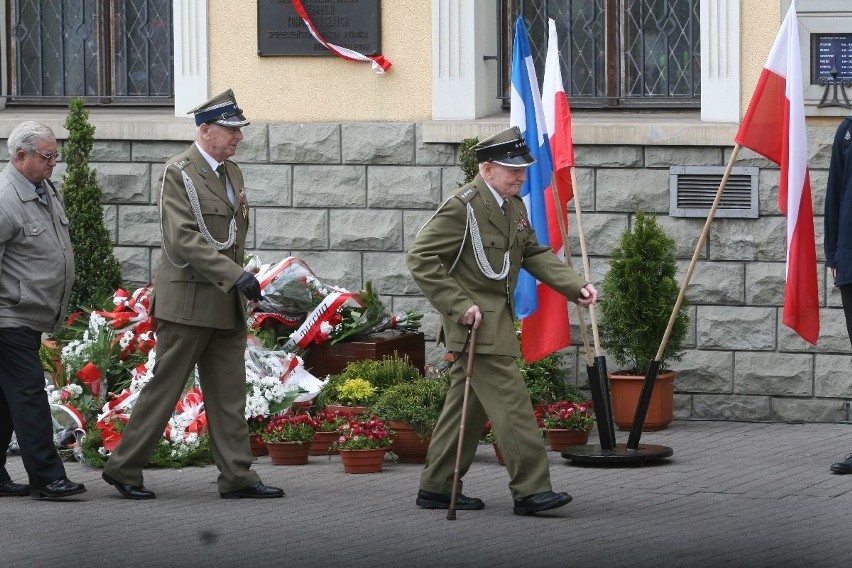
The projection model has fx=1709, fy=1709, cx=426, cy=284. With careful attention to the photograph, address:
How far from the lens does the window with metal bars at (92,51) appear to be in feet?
42.5

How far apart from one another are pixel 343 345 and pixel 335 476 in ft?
5.72

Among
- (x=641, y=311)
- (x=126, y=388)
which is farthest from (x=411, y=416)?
(x=126, y=388)

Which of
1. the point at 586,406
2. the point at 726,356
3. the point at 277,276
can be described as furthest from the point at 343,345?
the point at 726,356

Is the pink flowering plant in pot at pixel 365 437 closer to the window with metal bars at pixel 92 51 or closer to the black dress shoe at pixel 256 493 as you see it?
the black dress shoe at pixel 256 493

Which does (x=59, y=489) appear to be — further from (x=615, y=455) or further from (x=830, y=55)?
(x=830, y=55)

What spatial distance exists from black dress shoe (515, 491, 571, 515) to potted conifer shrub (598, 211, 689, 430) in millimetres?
2892

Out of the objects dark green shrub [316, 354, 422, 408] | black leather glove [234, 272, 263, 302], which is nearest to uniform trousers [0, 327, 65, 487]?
black leather glove [234, 272, 263, 302]

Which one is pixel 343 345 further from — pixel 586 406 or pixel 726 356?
pixel 726 356

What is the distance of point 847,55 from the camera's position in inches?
430

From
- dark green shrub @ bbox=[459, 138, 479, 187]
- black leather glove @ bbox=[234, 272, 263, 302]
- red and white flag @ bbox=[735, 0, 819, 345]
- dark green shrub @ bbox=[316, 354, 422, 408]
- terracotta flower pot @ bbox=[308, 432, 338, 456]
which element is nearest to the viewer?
black leather glove @ bbox=[234, 272, 263, 302]

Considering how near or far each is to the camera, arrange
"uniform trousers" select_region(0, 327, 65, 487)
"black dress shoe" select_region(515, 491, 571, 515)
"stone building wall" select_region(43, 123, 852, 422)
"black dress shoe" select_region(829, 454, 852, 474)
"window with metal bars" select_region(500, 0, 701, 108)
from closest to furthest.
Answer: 1. "black dress shoe" select_region(515, 491, 571, 515)
2. "uniform trousers" select_region(0, 327, 65, 487)
3. "black dress shoe" select_region(829, 454, 852, 474)
4. "stone building wall" select_region(43, 123, 852, 422)
5. "window with metal bars" select_region(500, 0, 701, 108)

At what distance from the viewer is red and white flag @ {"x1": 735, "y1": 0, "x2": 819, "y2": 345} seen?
9.28 m

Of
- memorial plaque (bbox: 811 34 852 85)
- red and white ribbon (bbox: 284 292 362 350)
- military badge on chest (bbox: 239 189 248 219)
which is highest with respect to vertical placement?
memorial plaque (bbox: 811 34 852 85)

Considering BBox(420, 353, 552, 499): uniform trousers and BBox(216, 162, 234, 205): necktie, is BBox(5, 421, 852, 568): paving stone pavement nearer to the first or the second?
BBox(420, 353, 552, 499): uniform trousers
